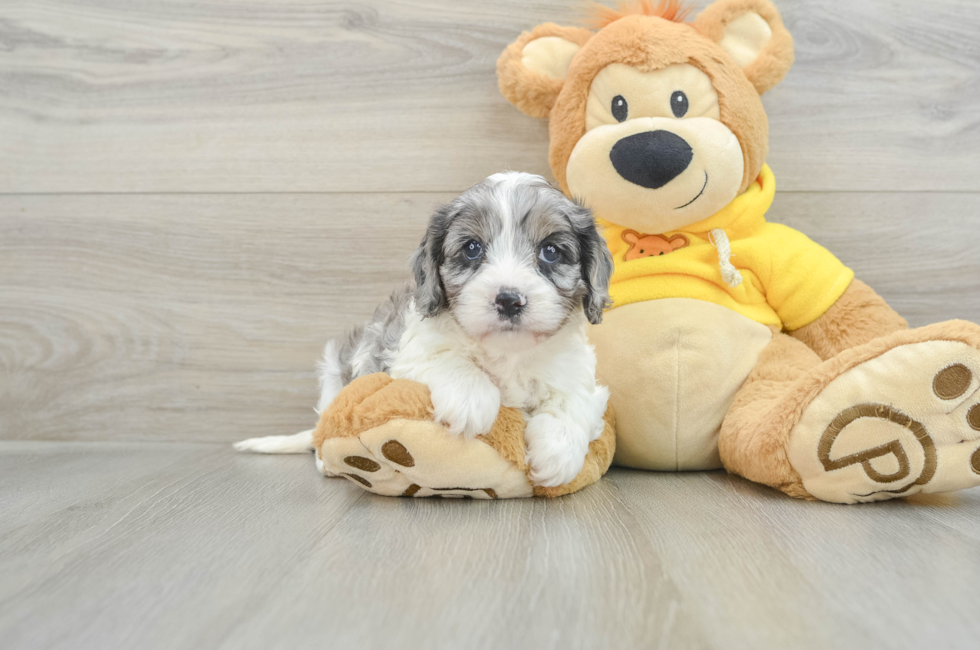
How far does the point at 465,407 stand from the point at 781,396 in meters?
0.75

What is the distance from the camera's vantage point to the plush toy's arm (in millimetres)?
1778

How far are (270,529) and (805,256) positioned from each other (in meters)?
1.49

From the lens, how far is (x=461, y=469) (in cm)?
143

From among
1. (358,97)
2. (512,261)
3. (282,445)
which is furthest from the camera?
(358,97)

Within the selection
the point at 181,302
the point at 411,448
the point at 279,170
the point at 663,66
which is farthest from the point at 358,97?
the point at 411,448

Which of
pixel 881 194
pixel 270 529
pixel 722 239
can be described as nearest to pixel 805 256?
pixel 722 239

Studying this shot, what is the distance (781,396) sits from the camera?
1593mm

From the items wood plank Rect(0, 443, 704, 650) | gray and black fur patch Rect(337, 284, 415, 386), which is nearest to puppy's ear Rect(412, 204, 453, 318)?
gray and black fur patch Rect(337, 284, 415, 386)

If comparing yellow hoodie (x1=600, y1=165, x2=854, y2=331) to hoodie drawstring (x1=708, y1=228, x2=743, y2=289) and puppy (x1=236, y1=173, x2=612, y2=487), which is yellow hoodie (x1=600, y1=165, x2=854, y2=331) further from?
puppy (x1=236, y1=173, x2=612, y2=487)

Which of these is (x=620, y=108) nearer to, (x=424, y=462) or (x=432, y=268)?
(x=432, y=268)

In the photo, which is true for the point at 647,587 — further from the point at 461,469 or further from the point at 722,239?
the point at 722,239

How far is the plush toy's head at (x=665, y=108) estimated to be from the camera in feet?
5.61

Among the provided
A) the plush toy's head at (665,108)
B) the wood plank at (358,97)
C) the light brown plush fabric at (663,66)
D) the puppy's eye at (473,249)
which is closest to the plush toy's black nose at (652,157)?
the plush toy's head at (665,108)

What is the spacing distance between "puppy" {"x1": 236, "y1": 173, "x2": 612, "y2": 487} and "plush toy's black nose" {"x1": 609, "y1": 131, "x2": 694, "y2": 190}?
21cm
